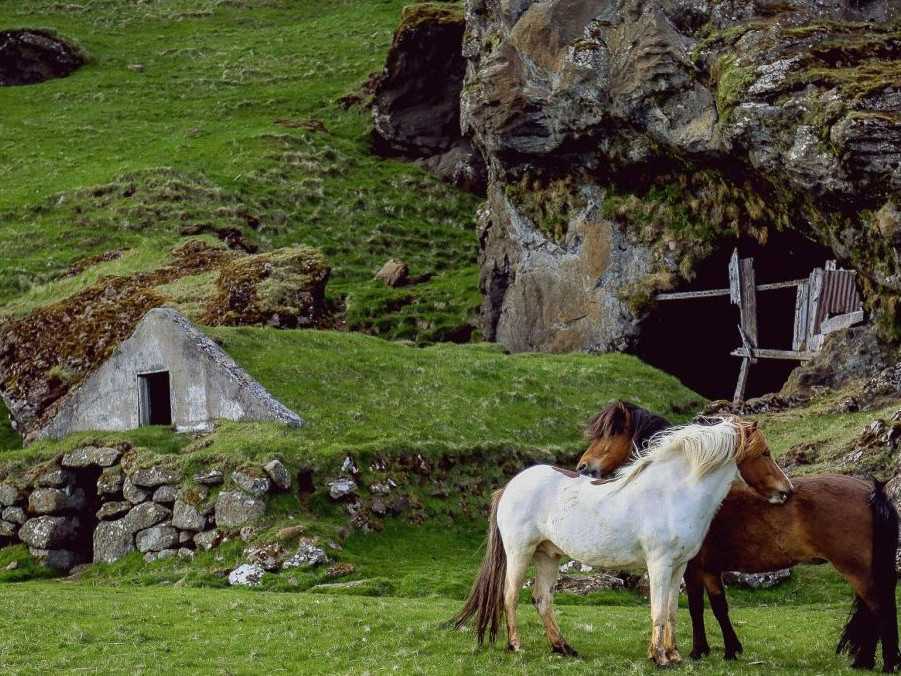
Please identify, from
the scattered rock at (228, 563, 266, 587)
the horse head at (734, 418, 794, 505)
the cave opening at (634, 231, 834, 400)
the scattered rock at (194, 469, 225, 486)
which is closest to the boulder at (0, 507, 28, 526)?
the scattered rock at (194, 469, 225, 486)

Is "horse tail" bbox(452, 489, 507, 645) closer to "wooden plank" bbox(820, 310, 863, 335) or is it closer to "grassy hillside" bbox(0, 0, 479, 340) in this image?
"wooden plank" bbox(820, 310, 863, 335)

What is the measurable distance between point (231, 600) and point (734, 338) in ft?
110

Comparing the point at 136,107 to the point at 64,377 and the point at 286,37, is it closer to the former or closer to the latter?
the point at 286,37

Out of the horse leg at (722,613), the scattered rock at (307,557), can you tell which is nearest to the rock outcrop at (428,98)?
the scattered rock at (307,557)

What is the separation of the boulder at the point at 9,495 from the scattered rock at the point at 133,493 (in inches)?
136

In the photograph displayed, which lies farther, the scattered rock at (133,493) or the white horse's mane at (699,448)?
the scattered rock at (133,493)

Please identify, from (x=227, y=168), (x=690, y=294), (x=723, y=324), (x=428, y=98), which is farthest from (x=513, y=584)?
(x=428, y=98)

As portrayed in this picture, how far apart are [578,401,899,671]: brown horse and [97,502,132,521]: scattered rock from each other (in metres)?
16.4

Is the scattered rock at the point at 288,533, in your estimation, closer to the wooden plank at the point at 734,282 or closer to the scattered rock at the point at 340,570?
the scattered rock at the point at 340,570

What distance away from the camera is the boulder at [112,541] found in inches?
1128

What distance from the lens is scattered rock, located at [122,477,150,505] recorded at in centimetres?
2897

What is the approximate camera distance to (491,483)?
30672 millimetres

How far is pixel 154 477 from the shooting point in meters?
28.9

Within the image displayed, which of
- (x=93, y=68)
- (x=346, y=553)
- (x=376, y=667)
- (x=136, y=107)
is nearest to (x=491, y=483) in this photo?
(x=346, y=553)
